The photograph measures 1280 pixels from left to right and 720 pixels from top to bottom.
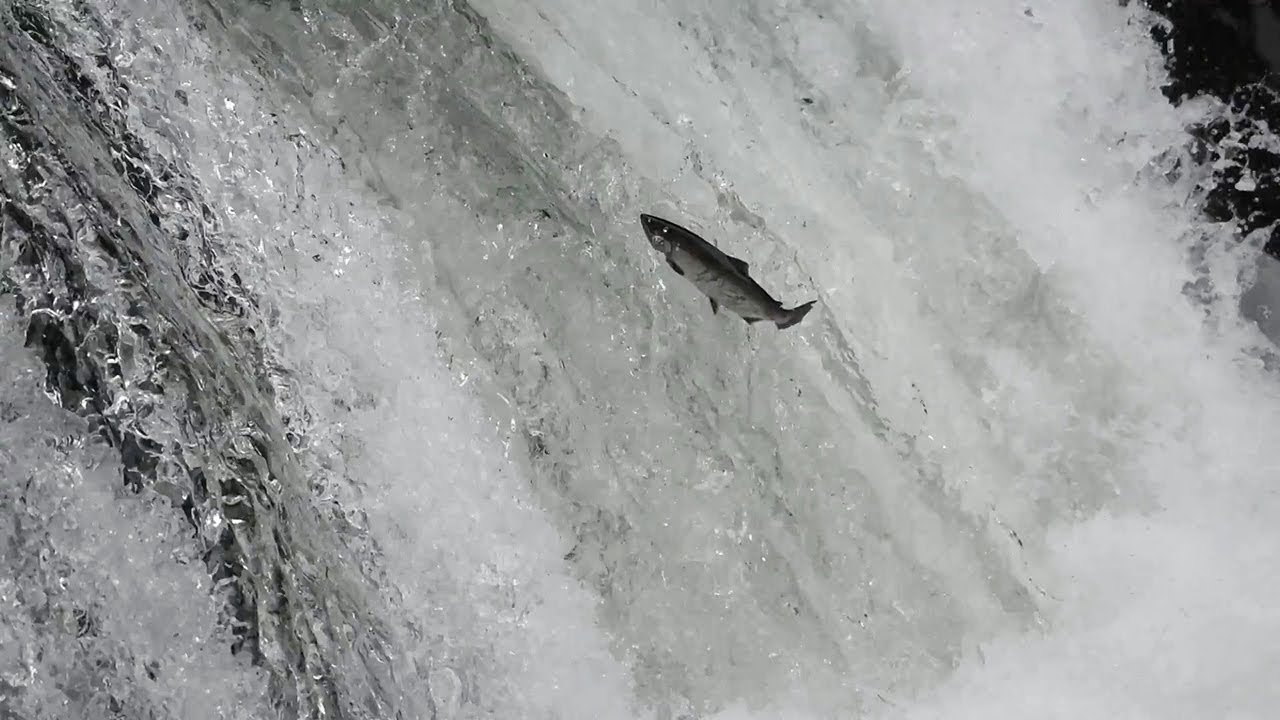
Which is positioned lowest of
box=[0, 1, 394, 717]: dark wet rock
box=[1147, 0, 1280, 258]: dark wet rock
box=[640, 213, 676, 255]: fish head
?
box=[0, 1, 394, 717]: dark wet rock

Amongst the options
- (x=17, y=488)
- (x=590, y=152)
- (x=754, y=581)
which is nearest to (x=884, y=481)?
(x=754, y=581)

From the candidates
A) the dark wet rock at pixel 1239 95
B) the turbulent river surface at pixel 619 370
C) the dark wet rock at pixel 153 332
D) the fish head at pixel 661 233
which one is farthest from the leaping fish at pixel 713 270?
the dark wet rock at pixel 1239 95

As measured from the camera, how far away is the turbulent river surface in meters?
1.93

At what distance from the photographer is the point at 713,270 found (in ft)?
6.52

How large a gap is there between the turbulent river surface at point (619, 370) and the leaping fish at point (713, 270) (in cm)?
32

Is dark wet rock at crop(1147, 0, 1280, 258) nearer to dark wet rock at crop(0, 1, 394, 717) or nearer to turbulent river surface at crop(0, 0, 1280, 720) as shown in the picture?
turbulent river surface at crop(0, 0, 1280, 720)

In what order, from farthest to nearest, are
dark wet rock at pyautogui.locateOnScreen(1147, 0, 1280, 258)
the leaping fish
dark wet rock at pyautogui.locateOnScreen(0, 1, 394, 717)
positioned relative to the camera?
dark wet rock at pyautogui.locateOnScreen(1147, 0, 1280, 258) → the leaping fish → dark wet rock at pyautogui.locateOnScreen(0, 1, 394, 717)

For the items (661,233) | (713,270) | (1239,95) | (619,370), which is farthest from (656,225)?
(1239,95)

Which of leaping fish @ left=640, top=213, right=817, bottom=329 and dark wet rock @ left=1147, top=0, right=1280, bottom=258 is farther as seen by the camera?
dark wet rock @ left=1147, top=0, right=1280, bottom=258

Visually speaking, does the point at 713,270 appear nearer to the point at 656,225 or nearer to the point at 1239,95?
the point at 656,225

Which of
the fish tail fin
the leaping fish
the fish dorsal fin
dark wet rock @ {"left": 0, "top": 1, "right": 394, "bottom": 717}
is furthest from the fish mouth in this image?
dark wet rock @ {"left": 0, "top": 1, "right": 394, "bottom": 717}

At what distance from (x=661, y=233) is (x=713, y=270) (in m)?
Answer: 0.12

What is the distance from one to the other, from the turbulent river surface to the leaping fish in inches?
12.7

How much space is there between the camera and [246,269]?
2102 millimetres
